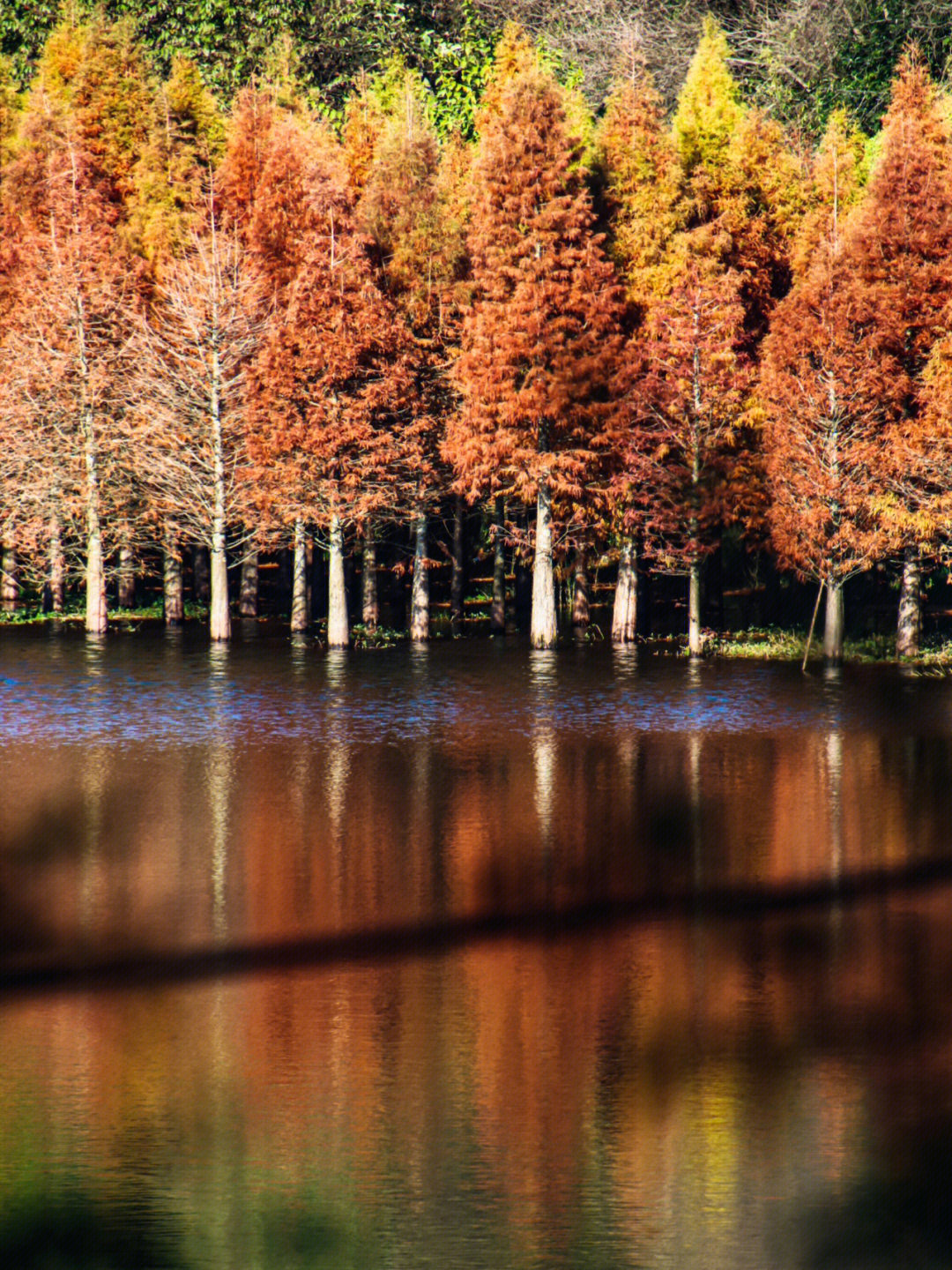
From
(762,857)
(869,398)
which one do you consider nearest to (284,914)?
(762,857)

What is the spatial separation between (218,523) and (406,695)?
13836 mm

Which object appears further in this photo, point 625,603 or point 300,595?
point 300,595

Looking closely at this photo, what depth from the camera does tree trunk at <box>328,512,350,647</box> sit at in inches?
1681

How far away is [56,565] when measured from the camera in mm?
50438

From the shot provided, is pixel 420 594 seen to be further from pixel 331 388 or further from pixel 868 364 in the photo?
pixel 868 364

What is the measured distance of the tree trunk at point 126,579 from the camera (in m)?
48.6

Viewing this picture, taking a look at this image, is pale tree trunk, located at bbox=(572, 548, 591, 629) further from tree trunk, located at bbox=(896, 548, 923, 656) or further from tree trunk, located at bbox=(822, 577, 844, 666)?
tree trunk, located at bbox=(896, 548, 923, 656)

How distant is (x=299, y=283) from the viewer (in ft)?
137

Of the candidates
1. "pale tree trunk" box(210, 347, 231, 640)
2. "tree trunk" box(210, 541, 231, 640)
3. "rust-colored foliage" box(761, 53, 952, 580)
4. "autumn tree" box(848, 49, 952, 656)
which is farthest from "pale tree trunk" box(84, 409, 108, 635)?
"autumn tree" box(848, 49, 952, 656)

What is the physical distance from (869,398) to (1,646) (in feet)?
79.0

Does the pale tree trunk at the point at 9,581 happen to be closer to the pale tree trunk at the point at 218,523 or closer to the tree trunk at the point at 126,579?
the tree trunk at the point at 126,579

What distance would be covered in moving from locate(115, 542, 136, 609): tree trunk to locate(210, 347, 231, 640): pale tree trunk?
482cm

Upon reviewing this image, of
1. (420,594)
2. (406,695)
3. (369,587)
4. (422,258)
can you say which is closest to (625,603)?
(420,594)

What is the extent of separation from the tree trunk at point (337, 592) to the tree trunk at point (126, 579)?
7.93 meters
